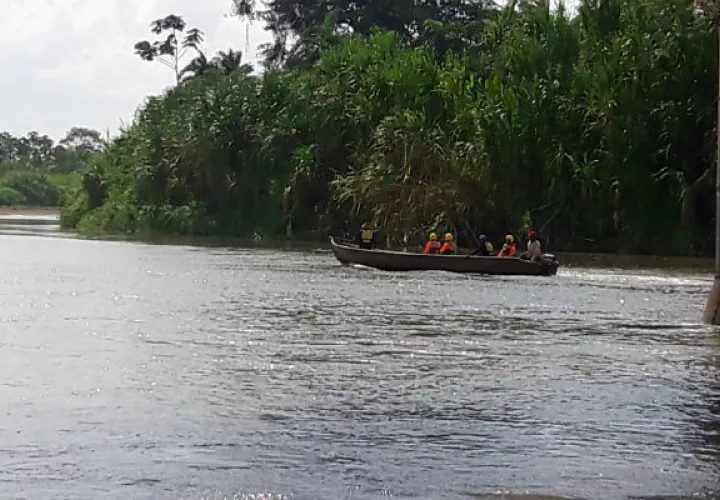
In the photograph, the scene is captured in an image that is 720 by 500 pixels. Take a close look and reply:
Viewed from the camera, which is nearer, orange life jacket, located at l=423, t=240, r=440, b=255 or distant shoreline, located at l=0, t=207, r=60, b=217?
orange life jacket, located at l=423, t=240, r=440, b=255

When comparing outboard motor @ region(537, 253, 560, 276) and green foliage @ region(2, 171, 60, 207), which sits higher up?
green foliage @ region(2, 171, 60, 207)

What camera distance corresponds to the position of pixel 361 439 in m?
9.89

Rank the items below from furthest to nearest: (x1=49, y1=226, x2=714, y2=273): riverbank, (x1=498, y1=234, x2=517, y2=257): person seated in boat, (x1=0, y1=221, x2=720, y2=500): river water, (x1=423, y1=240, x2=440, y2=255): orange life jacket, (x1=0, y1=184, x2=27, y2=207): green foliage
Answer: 1. (x1=0, y1=184, x2=27, y2=207): green foliage
2. (x1=49, y1=226, x2=714, y2=273): riverbank
3. (x1=423, y1=240, x2=440, y2=255): orange life jacket
4. (x1=498, y1=234, x2=517, y2=257): person seated in boat
5. (x1=0, y1=221, x2=720, y2=500): river water

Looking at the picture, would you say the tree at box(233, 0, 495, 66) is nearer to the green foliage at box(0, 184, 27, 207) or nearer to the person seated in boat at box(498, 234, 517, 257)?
the person seated in boat at box(498, 234, 517, 257)

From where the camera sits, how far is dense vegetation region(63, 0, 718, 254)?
3581 centimetres

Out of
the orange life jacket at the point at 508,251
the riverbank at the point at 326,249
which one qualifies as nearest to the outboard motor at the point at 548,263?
the orange life jacket at the point at 508,251

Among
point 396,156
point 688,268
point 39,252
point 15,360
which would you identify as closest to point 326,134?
point 396,156

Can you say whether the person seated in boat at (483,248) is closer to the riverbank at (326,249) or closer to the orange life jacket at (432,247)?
the orange life jacket at (432,247)

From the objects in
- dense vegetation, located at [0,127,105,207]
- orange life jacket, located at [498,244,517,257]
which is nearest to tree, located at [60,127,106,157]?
dense vegetation, located at [0,127,105,207]

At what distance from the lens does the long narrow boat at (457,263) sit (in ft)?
89.9

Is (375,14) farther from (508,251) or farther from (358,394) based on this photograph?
(358,394)

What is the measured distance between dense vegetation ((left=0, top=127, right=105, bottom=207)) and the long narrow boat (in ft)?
220

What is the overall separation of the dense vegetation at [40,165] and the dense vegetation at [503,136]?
155ft

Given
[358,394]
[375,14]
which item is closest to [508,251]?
[358,394]
